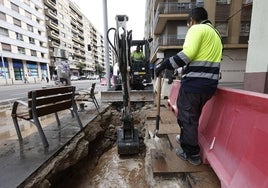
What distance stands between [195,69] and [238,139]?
88 centimetres

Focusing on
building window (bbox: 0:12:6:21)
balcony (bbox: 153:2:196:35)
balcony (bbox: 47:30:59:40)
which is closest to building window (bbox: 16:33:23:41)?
building window (bbox: 0:12:6:21)

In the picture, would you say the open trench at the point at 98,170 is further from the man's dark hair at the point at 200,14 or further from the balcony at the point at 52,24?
the balcony at the point at 52,24

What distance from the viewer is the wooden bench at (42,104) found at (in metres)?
2.86

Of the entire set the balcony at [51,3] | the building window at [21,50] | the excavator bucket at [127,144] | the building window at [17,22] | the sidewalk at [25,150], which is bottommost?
the excavator bucket at [127,144]

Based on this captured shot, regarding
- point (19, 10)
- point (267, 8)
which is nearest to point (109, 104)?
point (267, 8)

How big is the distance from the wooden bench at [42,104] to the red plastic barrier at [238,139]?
2.58 meters

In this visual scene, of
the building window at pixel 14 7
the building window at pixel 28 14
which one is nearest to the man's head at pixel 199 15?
the building window at pixel 14 7

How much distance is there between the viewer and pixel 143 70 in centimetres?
829

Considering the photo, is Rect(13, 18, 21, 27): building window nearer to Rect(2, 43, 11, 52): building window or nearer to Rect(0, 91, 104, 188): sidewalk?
Rect(2, 43, 11, 52): building window

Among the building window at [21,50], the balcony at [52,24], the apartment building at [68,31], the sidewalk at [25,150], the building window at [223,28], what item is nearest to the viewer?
the sidewalk at [25,150]

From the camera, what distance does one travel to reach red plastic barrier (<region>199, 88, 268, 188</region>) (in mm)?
1352

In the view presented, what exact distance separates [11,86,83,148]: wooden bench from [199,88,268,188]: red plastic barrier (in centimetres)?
258

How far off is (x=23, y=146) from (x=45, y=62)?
43.4 metres

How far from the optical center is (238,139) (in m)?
1.69
